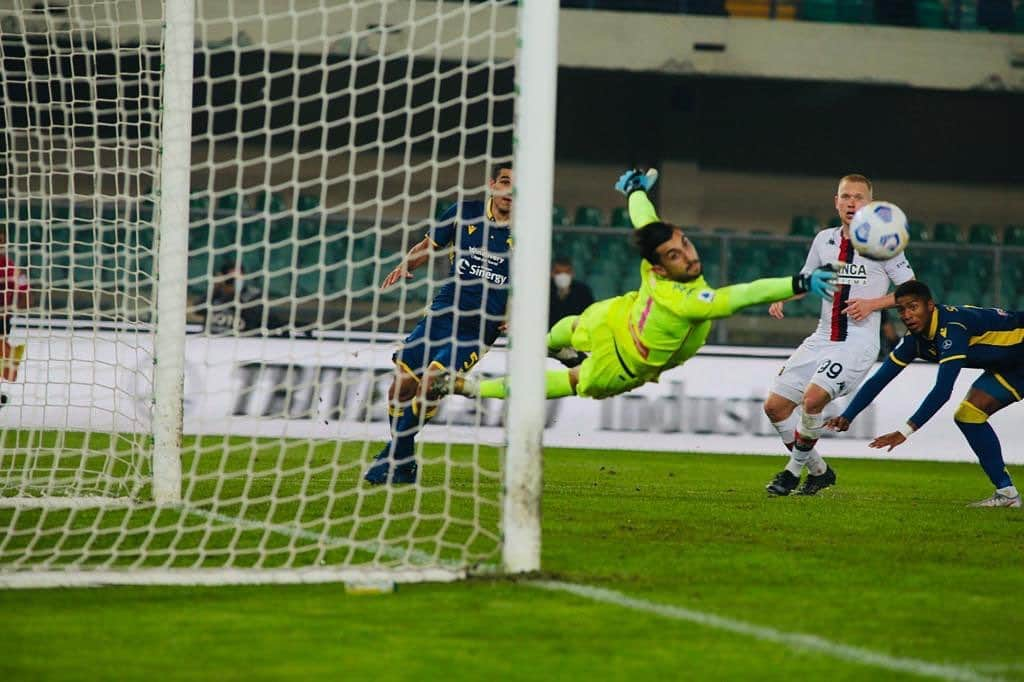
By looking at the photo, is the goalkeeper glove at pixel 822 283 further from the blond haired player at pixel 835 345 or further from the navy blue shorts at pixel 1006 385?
the navy blue shorts at pixel 1006 385

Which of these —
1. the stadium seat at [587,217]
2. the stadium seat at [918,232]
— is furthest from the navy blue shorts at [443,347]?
the stadium seat at [918,232]

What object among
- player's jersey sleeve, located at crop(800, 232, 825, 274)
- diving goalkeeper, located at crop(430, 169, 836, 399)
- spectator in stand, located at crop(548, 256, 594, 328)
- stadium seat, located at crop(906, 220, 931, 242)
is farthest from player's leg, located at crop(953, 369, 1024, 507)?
stadium seat, located at crop(906, 220, 931, 242)

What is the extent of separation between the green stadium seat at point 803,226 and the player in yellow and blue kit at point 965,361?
11.0m

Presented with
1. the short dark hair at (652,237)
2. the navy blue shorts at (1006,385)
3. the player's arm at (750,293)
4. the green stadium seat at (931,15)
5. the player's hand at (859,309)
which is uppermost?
the green stadium seat at (931,15)

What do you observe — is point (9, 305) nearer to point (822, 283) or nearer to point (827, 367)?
point (827, 367)

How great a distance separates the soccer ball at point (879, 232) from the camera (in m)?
6.77

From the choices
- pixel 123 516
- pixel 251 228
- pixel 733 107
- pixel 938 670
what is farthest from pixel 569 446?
pixel 938 670

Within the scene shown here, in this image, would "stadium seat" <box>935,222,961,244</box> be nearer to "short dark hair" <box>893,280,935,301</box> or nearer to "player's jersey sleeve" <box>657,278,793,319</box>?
"short dark hair" <box>893,280,935,301</box>

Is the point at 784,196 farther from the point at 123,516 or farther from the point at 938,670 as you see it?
the point at 938,670

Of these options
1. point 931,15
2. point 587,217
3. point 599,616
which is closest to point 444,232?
point 599,616

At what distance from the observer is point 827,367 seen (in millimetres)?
8867

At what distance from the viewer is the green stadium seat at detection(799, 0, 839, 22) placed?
65.6 ft

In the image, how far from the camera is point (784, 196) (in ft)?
71.6

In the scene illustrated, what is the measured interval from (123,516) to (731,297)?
3.09 metres
